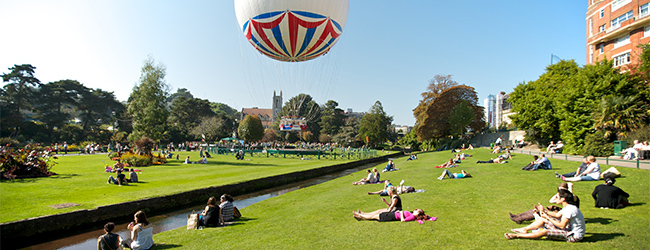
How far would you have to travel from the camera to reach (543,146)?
121ft

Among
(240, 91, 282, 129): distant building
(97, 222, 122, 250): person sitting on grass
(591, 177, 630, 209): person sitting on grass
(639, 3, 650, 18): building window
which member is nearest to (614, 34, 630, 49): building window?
(639, 3, 650, 18): building window

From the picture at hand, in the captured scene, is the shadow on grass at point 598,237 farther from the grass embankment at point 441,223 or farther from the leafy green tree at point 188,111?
the leafy green tree at point 188,111

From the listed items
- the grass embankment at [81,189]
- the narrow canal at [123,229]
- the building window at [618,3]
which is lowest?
the narrow canal at [123,229]

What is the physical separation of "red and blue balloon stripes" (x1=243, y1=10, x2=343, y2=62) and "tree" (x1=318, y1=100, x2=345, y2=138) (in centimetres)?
6552

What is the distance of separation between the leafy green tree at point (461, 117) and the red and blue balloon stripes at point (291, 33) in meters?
31.2

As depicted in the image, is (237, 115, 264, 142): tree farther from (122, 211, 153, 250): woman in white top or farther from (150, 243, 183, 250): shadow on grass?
(122, 211, 153, 250): woman in white top

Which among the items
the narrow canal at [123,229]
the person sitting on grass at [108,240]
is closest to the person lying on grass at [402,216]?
the person sitting on grass at [108,240]

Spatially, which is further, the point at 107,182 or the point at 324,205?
the point at 107,182

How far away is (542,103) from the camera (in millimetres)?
35500

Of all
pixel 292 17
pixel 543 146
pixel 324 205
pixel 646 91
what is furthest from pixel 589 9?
pixel 324 205

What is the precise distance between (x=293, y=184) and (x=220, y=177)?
519 centimetres

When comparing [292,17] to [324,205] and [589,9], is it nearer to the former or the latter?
[324,205]

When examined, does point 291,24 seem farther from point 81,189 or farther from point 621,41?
point 621,41

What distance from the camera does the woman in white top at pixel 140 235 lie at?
25.4 feet
